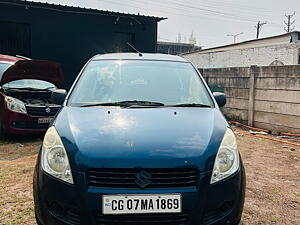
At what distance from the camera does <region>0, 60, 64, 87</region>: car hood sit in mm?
5809

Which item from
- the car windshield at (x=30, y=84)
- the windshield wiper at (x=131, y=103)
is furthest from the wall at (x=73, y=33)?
the windshield wiper at (x=131, y=103)

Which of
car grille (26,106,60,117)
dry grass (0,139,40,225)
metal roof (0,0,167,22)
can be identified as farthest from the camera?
metal roof (0,0,167,22)

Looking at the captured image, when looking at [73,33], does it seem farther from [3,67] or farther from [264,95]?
[264,95]

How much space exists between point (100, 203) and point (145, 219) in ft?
0.98

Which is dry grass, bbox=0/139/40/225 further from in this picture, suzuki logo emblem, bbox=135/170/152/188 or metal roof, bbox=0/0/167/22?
metal roof, bbox=0/0/167/22

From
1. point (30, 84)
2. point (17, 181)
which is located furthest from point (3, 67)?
point (17, 181)

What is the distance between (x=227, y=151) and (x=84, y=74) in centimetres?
177

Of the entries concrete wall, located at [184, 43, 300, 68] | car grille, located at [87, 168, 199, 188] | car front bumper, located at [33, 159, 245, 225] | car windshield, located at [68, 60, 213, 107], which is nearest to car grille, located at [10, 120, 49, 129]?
car windshield, located at [68, 60, 213, 107]

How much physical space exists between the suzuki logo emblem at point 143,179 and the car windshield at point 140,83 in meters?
1.02

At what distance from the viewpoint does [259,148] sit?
5762mm

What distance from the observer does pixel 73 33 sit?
1086cm

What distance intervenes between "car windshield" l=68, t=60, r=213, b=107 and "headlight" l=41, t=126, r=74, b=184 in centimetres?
61

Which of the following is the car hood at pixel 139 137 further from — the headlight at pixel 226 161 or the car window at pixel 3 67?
A: the car window at pixel 3 67

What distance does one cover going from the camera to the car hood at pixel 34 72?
229 inches
